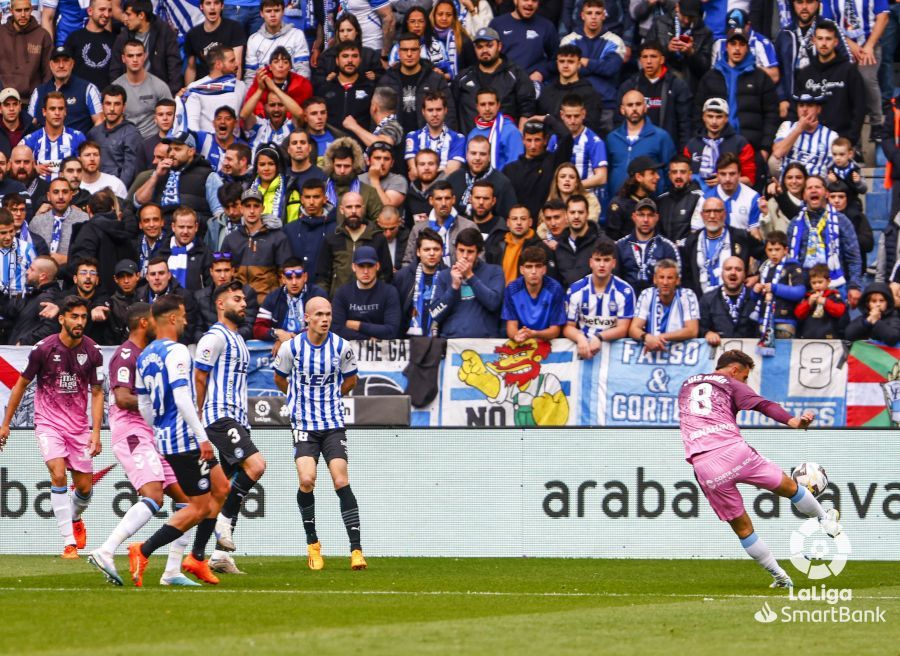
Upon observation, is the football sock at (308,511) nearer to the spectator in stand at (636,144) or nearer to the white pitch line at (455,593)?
the white pitch line at (455,593)

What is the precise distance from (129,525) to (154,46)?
37.7 ft

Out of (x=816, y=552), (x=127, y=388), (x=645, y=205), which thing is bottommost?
(x=816, y=552)

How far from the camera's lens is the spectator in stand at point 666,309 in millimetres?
17047

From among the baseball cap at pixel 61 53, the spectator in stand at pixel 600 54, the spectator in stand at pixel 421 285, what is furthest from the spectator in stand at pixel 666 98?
the baseball cap at pixel 61 53

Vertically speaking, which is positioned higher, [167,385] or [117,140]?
[117,140]

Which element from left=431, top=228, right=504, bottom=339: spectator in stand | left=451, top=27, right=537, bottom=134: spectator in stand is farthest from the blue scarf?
left=431, top=228, right=504, bottom=339: spectator in stand

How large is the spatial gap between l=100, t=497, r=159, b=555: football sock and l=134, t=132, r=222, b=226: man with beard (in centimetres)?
770

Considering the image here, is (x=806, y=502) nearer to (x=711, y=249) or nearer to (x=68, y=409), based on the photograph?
(x=711, y=249)

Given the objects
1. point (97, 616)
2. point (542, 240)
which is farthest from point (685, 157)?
point (97, 616)

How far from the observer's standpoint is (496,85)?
2022 centimetres

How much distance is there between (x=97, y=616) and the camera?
10062mm

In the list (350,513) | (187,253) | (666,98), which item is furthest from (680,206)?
(350,513)

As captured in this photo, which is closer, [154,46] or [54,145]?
[54,145]

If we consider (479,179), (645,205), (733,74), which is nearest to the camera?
(645,205)
